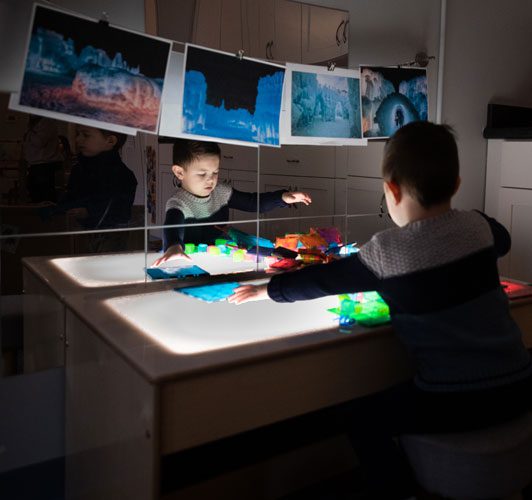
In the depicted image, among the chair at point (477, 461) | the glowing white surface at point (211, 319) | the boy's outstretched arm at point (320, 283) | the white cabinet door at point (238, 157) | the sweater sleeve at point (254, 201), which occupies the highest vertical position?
the white cabinet door at point (238, 157)

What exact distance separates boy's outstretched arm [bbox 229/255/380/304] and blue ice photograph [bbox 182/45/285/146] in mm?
439

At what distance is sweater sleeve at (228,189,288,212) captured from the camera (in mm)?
1631

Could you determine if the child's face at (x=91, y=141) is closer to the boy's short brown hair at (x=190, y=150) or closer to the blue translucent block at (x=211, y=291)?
the boy's short brown hair at (x=190, y=150)

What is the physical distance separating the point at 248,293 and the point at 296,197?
48 centimetres

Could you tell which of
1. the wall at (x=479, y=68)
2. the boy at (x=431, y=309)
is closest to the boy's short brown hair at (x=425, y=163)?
the boy at (x=431, y=309)

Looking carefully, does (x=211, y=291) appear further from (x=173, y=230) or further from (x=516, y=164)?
(x=516, y=164)

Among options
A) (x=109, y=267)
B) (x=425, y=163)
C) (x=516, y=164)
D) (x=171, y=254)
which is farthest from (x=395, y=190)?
(x=516, y=164)

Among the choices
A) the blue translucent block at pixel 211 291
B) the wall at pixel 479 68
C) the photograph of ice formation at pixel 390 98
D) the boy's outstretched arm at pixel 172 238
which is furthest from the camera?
the wall at pixel 479 68

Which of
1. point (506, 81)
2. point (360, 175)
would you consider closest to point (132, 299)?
point (360, 175)

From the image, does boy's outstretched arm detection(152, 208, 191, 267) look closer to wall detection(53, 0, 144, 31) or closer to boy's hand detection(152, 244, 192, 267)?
boy's hand detection(152, 244, 192, 267)

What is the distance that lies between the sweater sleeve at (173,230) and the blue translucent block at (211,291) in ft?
0.39

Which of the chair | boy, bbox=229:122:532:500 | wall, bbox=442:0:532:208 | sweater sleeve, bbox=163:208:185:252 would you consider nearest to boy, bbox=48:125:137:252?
sweater sleeve, bbox=163:208:185:252

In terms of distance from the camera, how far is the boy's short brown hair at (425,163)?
1224 millimetres

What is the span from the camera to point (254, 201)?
167 cm
